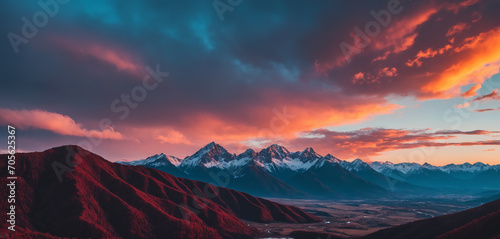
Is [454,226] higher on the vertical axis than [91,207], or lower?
lower

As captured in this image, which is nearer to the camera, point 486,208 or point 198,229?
point 486,208

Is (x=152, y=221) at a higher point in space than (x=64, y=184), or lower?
lower

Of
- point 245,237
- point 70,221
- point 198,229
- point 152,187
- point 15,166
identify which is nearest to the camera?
point 70,221

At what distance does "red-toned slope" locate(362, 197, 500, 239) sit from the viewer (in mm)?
97688

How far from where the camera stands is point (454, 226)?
444 ft

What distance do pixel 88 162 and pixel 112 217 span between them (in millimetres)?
49394

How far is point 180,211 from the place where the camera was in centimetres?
16738

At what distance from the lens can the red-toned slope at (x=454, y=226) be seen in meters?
97.7

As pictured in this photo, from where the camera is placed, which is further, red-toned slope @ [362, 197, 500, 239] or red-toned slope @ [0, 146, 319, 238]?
red-toned slope @ [0, 146, 319, 238]

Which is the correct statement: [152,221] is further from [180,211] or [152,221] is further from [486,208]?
[486,208]

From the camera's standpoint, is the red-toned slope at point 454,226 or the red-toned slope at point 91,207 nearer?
the red-toned slope at point 454,226

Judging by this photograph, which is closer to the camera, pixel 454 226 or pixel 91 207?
pixel 91 207

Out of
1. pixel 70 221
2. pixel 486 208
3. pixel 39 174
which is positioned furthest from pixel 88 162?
pixel 486 208

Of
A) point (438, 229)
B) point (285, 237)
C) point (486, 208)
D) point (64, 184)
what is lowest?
point (285, 237)
